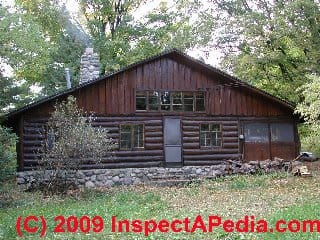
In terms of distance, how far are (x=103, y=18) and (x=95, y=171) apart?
19.2 meters

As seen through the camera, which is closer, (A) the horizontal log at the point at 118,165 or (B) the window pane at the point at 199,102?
(A) the horizontal log at the point at 118,165

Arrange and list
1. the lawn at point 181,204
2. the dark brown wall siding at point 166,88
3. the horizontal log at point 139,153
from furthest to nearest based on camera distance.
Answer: the horizontal log at point 139,153 → the dark brown wall siding at point 166,88 → the lawn at point 181,204

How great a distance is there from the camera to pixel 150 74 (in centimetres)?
2036

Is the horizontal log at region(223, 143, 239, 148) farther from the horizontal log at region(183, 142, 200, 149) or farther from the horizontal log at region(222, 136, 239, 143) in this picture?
the horizontal log at region(183, 142, 200, 149)

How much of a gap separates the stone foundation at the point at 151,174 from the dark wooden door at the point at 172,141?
480mm

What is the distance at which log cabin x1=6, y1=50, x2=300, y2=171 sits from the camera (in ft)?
64.0

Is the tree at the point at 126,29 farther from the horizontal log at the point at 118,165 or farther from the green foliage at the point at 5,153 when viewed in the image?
the green foliage at the point at 5,153

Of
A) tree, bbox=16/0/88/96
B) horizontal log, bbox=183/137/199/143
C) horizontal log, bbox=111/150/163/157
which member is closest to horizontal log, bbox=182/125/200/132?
horizontal log, bbox=183/137/199/143

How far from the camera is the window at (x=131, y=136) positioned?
20.0 metres

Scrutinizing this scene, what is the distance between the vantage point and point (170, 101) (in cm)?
2058

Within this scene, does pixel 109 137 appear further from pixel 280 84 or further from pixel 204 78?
pixel 280 84

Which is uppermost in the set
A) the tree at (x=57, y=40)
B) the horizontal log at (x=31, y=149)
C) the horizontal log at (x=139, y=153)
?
the tree at (x=57, y=40)

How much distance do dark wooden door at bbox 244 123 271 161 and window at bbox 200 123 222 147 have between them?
140 centimetres

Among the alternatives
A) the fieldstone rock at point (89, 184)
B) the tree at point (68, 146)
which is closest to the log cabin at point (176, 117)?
the fieldstone rock at point (89, 184)
